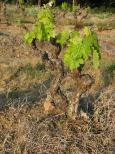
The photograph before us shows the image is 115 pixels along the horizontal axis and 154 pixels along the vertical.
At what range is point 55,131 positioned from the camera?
675cm

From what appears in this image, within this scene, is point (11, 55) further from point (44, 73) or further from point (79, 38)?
point (79, 38)

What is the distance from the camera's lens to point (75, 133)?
6781mm

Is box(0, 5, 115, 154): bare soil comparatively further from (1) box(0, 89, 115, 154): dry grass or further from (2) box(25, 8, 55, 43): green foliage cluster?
(2) box(25, 8, 55, 43): green foliage cluster

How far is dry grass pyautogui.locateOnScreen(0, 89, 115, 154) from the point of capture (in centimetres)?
639

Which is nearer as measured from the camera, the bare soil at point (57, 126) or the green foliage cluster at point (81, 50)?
the bare soil at point (57, 126)

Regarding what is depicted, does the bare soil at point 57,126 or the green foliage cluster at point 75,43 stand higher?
the green foliage cluster at point 75,43

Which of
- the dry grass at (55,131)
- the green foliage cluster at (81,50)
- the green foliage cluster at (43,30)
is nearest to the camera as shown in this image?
the dry grass at (55,131)

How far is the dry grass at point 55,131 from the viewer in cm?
639

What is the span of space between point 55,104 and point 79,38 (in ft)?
3.52

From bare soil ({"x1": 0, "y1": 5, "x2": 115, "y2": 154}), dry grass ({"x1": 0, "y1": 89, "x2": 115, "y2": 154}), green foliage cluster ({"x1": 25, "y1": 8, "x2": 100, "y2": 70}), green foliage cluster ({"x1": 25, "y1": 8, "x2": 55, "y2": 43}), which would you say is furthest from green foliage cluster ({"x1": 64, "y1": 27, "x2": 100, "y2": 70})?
dry grass ({"x1": 0, "y1": 89, "x2": 115, "y2": 154})

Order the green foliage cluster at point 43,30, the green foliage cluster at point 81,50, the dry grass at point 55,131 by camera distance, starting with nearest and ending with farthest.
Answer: the dry grass at point 55,131 → the green foliage cluster at point 81,50 → the green foliage cluster at point 43,30

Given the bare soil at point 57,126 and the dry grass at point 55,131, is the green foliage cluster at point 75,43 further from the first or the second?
the dry grass at point 55,131

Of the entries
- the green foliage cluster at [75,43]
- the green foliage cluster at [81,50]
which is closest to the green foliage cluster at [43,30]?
the green foliage cluster at [75,43]

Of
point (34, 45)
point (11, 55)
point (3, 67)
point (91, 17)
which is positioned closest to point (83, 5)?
point (91, 17)
